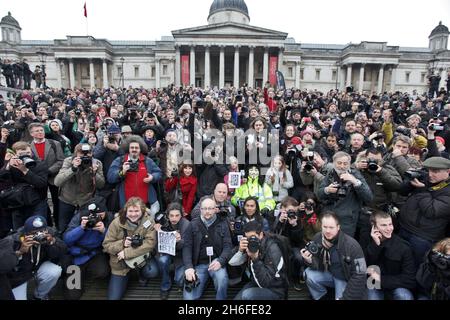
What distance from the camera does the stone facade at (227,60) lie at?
48.8 meters

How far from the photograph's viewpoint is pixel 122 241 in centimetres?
475

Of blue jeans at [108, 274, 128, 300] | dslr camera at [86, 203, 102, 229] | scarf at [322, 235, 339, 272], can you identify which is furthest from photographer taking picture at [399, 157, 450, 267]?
dslr camera at [86, 203, 102, 229]

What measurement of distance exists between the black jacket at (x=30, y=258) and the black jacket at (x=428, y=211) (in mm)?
5362

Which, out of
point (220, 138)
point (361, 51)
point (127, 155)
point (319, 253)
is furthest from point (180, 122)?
point (361, 51)

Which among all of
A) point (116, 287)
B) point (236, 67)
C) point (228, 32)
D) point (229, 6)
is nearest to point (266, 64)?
point (236, 67)

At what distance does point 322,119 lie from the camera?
980 cm

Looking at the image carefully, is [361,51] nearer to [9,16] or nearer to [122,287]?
[122,287]

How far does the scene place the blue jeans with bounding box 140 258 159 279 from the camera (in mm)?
5086

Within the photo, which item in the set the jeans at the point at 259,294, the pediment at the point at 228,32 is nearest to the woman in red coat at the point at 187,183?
the jeans at the point at 259,294

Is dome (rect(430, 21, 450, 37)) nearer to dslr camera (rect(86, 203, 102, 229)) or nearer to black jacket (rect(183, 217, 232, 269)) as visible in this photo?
black jacket (rect(183, 217, 232, 269))

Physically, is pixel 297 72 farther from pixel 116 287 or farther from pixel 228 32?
pixel 116 287

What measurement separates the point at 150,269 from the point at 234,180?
2244 mm

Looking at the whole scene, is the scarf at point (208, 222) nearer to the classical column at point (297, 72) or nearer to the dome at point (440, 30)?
the classical column at point (297, 72)

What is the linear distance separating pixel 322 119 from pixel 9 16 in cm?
7890
